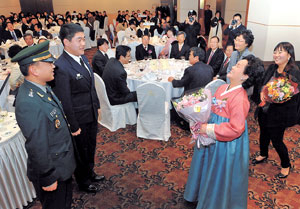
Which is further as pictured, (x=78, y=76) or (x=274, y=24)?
(x=274, y=24)

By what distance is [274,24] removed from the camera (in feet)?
18.2

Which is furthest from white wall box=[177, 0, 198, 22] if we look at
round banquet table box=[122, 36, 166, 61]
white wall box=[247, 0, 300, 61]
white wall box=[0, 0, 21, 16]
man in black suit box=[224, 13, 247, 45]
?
white wall box=[0, 0, 21, 16]

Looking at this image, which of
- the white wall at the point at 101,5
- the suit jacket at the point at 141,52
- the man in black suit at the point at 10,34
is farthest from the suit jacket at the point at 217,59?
the white wall at the point at 101,5

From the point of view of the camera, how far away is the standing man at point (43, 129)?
1562 millimetres

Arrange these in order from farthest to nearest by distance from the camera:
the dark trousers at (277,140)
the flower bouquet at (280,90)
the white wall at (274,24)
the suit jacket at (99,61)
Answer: the white wall at (274,24), the suit jacket at (99,61), the dark trousers at (277,140), the flower bouquet at (280,90)

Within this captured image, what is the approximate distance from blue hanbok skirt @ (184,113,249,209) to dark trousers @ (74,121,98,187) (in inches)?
45.3

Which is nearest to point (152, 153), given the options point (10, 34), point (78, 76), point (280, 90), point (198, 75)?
point (198, 75)

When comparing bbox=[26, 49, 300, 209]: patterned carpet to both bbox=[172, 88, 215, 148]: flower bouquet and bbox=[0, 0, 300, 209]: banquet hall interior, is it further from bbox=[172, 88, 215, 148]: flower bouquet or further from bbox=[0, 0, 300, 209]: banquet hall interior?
bbox=[172, 88, 215, 148]: flower bouquet

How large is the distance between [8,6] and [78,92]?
18.9 metres

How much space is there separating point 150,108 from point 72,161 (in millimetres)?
1911

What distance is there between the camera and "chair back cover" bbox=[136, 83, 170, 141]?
3.50 m

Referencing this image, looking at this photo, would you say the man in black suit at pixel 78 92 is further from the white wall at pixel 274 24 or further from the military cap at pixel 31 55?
the white wall at pixel 274 24

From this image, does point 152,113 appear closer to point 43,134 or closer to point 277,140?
point 277,140

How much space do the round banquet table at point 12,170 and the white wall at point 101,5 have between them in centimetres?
1965
